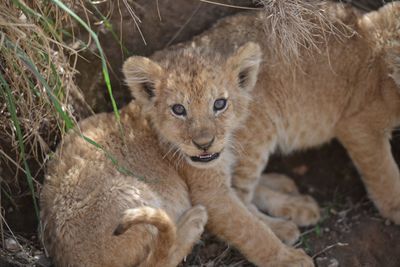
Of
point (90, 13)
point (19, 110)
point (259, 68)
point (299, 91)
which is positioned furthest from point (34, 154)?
point (299, 91)

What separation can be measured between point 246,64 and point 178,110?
0.60 m

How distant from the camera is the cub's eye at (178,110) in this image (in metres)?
3.88

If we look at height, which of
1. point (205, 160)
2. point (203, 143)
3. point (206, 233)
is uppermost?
point (203, 143)

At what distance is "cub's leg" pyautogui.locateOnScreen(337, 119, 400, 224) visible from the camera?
15.0ft

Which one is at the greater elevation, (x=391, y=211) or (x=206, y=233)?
(x=391, y=211)

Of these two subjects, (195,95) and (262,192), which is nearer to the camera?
(195,95)

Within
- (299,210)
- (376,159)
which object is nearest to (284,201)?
(299,210)

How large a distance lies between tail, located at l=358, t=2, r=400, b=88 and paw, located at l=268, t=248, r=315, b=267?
1445mm

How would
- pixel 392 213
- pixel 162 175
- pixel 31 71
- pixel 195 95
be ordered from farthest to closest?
pixel 392 213 < pixel 162 175 < pixel 195 95 < pixel 31 71

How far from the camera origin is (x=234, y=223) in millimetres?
4125

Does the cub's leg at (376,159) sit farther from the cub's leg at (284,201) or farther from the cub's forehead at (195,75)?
the cub's forehead at (195,75)

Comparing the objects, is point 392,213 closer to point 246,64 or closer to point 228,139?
point 228,139

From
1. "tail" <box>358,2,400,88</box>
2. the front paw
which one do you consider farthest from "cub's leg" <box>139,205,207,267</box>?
"tail" <box>358,2,400,88</box>

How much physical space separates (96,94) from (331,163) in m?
2.19
